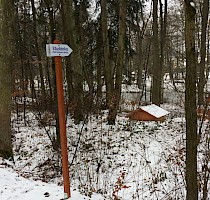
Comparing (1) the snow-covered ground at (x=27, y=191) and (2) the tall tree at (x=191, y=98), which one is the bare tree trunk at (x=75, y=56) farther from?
(2) the tall tree at (x=191, y=98)

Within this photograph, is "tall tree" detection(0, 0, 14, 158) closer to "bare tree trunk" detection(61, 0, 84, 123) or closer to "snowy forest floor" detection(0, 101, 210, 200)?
"snowy forest floor" detection(0, 101, 210, 200)

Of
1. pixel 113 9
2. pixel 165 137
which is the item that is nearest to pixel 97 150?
pixel 165 137

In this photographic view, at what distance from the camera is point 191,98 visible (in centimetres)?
390

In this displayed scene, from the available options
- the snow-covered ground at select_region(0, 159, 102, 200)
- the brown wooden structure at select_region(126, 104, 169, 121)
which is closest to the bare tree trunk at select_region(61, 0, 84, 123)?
the brown wooden structure at select_region(126, 104, 169, 121)

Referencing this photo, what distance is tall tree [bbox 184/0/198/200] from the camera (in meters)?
3.74

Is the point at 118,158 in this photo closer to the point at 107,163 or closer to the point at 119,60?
the point at 107,163

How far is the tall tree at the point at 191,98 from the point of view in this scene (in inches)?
147

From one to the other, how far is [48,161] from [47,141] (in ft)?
4.55

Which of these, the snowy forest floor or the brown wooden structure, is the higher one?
the brown wooden structure

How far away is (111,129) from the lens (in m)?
10.2

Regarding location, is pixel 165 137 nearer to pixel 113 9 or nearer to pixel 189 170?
pixel 189 170

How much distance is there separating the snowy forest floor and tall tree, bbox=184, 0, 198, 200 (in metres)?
1.16

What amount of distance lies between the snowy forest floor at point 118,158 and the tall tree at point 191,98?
1165mm

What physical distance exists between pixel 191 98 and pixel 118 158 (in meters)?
4.65
